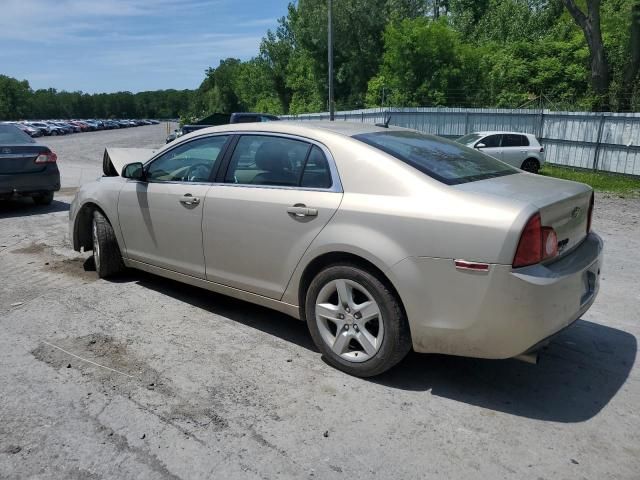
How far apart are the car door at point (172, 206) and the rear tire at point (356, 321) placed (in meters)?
1.26

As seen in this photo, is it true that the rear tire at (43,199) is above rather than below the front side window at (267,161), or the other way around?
below

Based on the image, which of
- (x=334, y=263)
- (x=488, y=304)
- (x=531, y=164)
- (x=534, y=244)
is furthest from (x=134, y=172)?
(x=531, y=164)

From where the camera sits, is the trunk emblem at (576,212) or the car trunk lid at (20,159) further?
the car trunk lid at (20,159)

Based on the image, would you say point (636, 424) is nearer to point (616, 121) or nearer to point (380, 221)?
point (380, 221)

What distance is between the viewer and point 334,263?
138 inches

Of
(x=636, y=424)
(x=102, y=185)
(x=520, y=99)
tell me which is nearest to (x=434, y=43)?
(x=520, y=99)

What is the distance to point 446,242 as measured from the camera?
2.98 meters

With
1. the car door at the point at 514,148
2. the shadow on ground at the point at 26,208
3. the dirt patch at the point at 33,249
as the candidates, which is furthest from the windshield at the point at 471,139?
the dirt patch at the point at 33,249

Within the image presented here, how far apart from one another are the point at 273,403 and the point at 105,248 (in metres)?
2.94

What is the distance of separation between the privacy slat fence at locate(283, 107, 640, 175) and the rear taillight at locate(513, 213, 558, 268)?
48.6 feet

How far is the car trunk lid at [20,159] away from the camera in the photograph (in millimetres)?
8891

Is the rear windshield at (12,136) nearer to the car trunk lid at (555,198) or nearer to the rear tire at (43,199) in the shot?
the rear tire at (43,199)

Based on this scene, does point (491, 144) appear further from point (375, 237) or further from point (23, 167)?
point (375, 237)

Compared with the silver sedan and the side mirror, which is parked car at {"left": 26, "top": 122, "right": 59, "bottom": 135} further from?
the silver sedan
